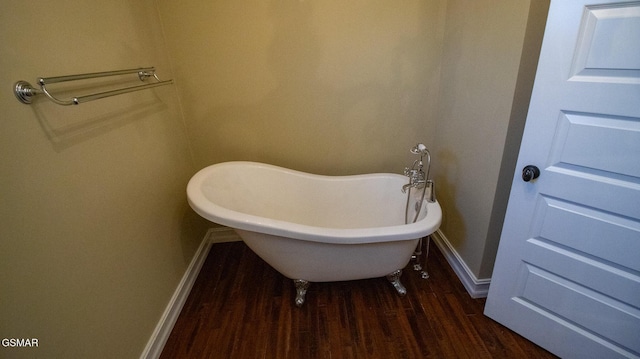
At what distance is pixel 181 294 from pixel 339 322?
3.06 feet

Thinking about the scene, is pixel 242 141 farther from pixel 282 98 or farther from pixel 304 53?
pixel 304 53

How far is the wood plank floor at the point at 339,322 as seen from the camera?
128cm

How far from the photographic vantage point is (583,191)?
3.16 ft

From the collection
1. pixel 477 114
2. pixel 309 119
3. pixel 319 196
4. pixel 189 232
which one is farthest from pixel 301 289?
pixel 477 114

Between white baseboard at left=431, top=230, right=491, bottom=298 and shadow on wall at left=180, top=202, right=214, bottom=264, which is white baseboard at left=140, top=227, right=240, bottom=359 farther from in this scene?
white baseboard at left=431, top=230, right=491, bottom=298

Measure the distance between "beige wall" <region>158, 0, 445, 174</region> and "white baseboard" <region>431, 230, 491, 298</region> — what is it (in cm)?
65

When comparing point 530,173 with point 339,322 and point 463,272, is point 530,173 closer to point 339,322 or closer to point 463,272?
point 463,272

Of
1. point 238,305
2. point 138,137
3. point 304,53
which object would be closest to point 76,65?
point 138,137

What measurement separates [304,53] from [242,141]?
74 centimetres

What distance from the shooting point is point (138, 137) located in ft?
4.28

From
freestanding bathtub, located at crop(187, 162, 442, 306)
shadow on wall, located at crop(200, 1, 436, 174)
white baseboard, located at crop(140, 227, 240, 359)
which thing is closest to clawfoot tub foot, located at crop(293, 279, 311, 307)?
freestanding bathtub, located at crop(187, 162, 442, 306)

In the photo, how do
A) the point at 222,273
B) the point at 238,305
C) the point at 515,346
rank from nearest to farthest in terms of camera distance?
1. the point at 515,346
2. the point at 238,305
3. the point at 222,273

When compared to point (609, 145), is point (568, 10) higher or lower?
higher

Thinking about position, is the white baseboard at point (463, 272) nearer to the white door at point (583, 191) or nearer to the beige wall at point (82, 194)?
→ the white door at point (583, 191)
